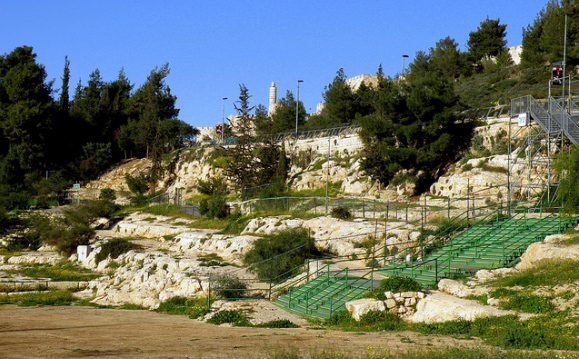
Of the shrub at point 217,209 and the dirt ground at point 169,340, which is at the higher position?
the shrub at point 217,209

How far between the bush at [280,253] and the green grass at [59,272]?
11521 mm

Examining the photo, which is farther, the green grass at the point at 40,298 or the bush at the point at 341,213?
the bush at the point at 341,213

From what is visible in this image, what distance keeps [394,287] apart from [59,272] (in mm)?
24471

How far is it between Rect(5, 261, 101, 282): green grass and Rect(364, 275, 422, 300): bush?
20552 mm

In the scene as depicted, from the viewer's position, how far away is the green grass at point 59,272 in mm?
33169

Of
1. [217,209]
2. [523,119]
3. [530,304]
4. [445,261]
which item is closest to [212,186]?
[217,209]

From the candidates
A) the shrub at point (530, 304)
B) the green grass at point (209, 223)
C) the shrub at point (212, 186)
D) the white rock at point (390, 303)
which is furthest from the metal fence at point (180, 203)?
the shrub at point (530, 304)

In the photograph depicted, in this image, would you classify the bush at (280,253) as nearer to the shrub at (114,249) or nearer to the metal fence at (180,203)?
the shrub at (114,249)

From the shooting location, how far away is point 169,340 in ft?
52.1

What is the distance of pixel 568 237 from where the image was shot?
2130 centimetres

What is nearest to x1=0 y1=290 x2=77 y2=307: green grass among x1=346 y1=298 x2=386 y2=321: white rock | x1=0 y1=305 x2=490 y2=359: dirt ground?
x1=0 y1=305 x2=490 y2=359: dirt ground

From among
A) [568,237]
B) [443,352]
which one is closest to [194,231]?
[568,237]

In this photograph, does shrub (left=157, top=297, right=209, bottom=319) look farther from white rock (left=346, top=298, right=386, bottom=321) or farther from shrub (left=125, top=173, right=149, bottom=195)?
shrub (left=125, top=173, right=149, bottom=195)

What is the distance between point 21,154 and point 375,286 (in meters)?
60.5
